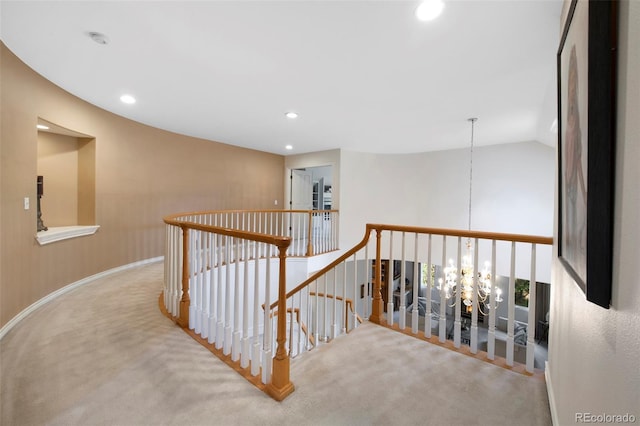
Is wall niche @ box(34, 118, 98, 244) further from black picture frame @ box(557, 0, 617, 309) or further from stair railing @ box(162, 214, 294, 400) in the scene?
black picture frame @ box(557, 0, 617, 309)

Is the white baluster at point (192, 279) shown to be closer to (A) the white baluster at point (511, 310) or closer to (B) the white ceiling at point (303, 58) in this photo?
(B) the white ceiling at point (303, 58)

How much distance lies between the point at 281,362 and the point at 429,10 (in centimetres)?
249

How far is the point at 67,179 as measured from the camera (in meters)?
3.88

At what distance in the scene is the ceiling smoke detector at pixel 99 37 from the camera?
7.06 feet

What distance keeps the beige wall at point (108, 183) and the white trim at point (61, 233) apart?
7 cm

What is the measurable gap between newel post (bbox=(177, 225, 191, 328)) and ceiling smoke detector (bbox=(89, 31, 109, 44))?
168 centimetres

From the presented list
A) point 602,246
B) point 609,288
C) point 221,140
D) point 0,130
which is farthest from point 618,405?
point 221,140

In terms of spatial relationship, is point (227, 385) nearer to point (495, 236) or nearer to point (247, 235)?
point (247, 235)

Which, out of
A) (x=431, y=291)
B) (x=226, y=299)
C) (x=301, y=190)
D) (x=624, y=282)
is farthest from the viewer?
(x=301, y=190)

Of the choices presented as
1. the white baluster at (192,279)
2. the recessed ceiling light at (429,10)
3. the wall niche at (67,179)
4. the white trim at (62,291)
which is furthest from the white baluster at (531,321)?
the wall niche at (67,179)

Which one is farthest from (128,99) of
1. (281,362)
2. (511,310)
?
(511,310)

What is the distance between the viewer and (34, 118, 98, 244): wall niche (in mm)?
3617

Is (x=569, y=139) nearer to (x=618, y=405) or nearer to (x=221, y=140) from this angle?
(x=618, y=405)

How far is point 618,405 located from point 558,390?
93 centimetres
